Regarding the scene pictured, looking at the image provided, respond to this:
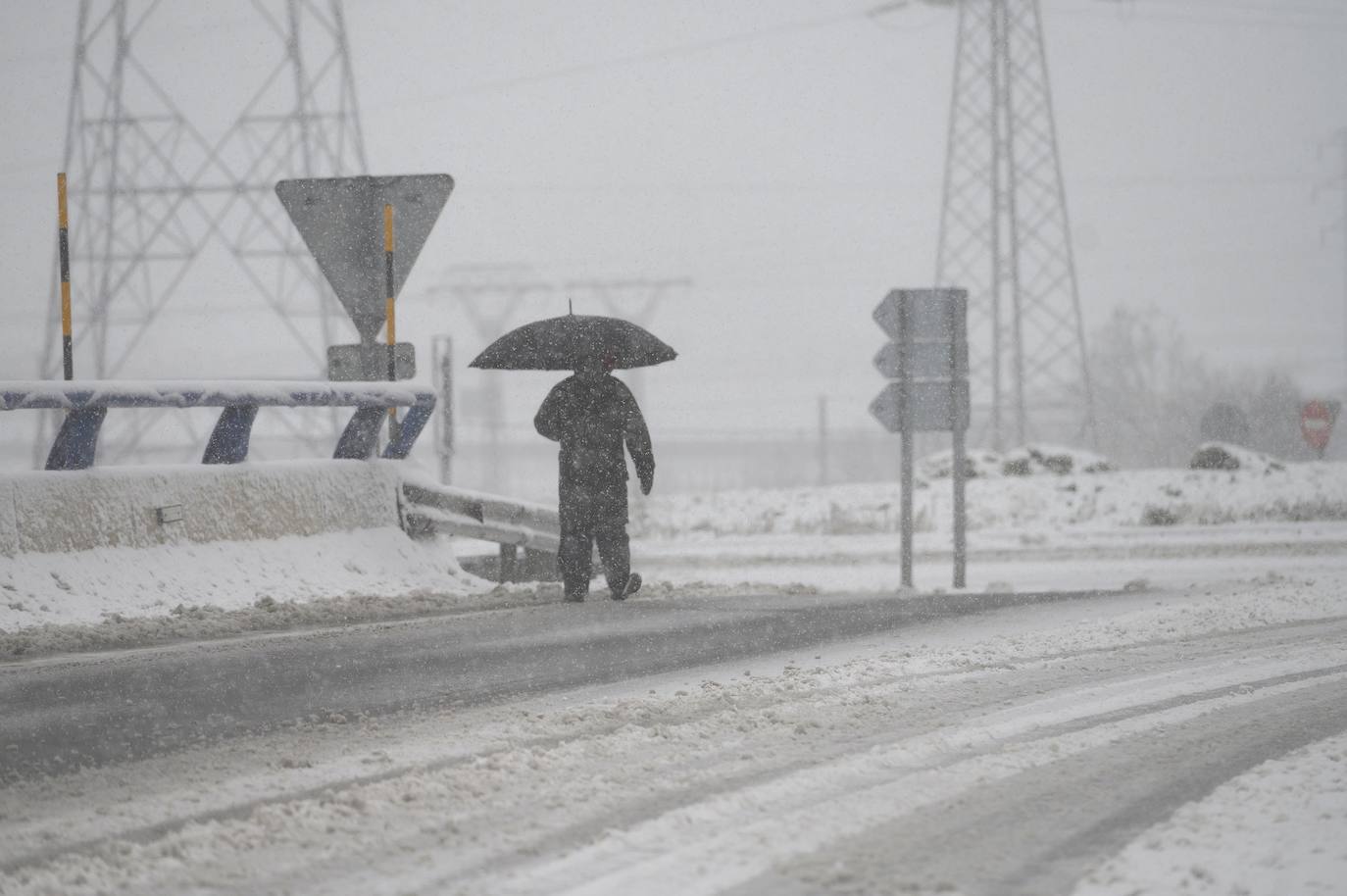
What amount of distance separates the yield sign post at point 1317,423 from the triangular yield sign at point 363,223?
906 inches

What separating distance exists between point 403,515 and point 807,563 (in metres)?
7.29

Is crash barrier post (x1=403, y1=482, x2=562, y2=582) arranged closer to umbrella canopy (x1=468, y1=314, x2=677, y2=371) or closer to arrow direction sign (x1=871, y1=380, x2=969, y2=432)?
umbrella canopy (x1=468, y1=314, x2=677, y2=371)

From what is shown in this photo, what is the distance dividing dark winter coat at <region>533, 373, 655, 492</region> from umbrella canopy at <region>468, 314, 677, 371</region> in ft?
0.53

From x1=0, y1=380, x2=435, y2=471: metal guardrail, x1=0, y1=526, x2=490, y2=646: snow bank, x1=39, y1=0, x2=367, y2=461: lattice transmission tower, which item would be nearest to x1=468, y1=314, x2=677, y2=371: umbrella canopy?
x1=0, y1=380, x2=435, y2=471: metal guardrail

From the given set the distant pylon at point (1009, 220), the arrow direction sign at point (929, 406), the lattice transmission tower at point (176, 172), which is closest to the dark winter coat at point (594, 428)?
the arrow direction sign at point (929, 406)

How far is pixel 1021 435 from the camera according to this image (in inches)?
1226

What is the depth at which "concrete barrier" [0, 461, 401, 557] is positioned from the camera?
800 centimetres

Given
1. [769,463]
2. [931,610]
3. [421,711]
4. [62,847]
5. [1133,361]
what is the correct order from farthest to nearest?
[1133,361] < [769,463] < [931,610] < [421,711] < [62,847]

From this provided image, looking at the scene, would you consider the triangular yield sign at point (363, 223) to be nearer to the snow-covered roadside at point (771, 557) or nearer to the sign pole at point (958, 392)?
the snow-covered roadside at point (771, 557)

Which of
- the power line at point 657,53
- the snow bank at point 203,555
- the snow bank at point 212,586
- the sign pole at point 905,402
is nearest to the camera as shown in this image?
the snow bank at point 212,586

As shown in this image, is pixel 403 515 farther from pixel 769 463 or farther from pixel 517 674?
pixel 769 463

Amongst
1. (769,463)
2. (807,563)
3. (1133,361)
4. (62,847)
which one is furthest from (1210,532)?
(1133,361)

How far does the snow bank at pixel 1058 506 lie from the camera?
2125cm

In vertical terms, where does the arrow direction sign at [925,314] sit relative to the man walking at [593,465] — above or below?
above
